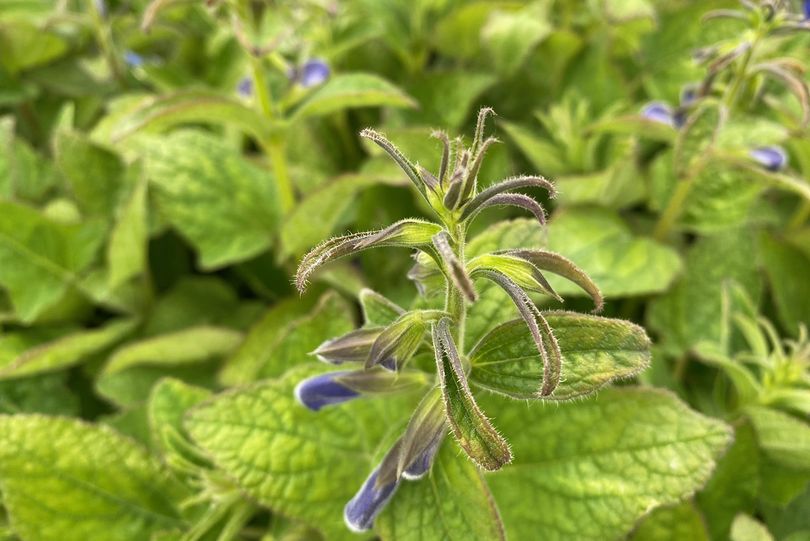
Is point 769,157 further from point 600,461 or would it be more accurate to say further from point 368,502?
point 368,502

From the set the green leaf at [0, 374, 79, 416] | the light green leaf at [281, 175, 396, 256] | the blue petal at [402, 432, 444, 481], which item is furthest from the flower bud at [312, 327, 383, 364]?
the green leaf at [0, 374, 79, 416]

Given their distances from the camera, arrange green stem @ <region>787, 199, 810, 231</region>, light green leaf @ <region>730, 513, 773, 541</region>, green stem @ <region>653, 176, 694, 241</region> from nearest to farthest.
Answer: light green leaf @ <region>730, 513, 773, 541</region> < green stem @ <region>653, 176, 694, 241</region> < green stem @ <region>787, 199, 810, 231</region>

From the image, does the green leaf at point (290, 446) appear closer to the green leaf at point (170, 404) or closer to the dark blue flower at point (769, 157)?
the green leaf at point (170, 404)

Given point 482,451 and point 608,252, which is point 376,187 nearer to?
point 608,252

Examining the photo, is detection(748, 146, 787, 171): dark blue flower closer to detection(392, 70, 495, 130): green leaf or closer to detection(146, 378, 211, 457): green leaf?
detection(392, 70, 495, 130): green leaf

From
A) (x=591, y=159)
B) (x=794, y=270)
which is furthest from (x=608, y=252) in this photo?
(x=794, y=270)

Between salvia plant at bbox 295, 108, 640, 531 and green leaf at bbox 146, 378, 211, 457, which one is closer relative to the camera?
salvia plant at bbox 295, 108, 640, 531

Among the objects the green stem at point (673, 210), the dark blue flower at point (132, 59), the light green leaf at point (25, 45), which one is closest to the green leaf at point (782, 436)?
the green stem at point (673, 210)
